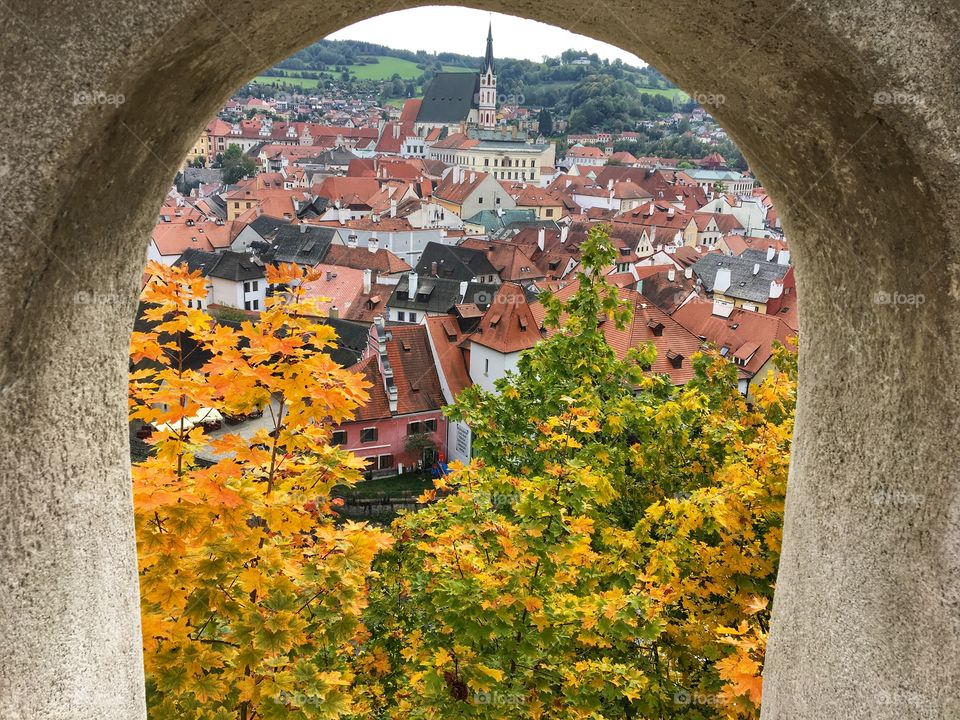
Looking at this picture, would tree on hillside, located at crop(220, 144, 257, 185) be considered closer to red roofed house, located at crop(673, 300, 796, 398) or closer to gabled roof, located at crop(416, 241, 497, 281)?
→ gabled roof, located at crop(416, 241, 497, 281)

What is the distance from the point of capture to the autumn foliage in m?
3.75

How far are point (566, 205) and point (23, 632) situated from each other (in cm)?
9465

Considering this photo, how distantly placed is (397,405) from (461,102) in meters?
115

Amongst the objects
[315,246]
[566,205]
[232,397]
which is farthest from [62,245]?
[566,205]

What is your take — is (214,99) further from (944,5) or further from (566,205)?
(566,205)

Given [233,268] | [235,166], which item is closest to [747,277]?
[233,268]

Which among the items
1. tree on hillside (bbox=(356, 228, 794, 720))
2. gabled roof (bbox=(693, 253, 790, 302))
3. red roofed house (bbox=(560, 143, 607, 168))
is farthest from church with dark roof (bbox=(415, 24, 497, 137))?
tree on hillside (bbox=(356, 228, 794, 720))

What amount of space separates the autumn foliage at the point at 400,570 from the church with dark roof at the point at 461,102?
130 meters

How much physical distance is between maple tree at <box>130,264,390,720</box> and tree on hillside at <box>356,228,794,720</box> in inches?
40.3

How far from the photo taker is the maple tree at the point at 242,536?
3.65 m

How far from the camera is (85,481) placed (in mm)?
2389

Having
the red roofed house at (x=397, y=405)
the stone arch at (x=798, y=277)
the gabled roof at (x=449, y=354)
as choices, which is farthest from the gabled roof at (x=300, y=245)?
the stone arch at (x=798, y=277)

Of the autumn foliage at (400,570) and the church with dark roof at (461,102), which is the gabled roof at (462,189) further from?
the autumn foliage at (400,570)

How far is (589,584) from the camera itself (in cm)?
635
